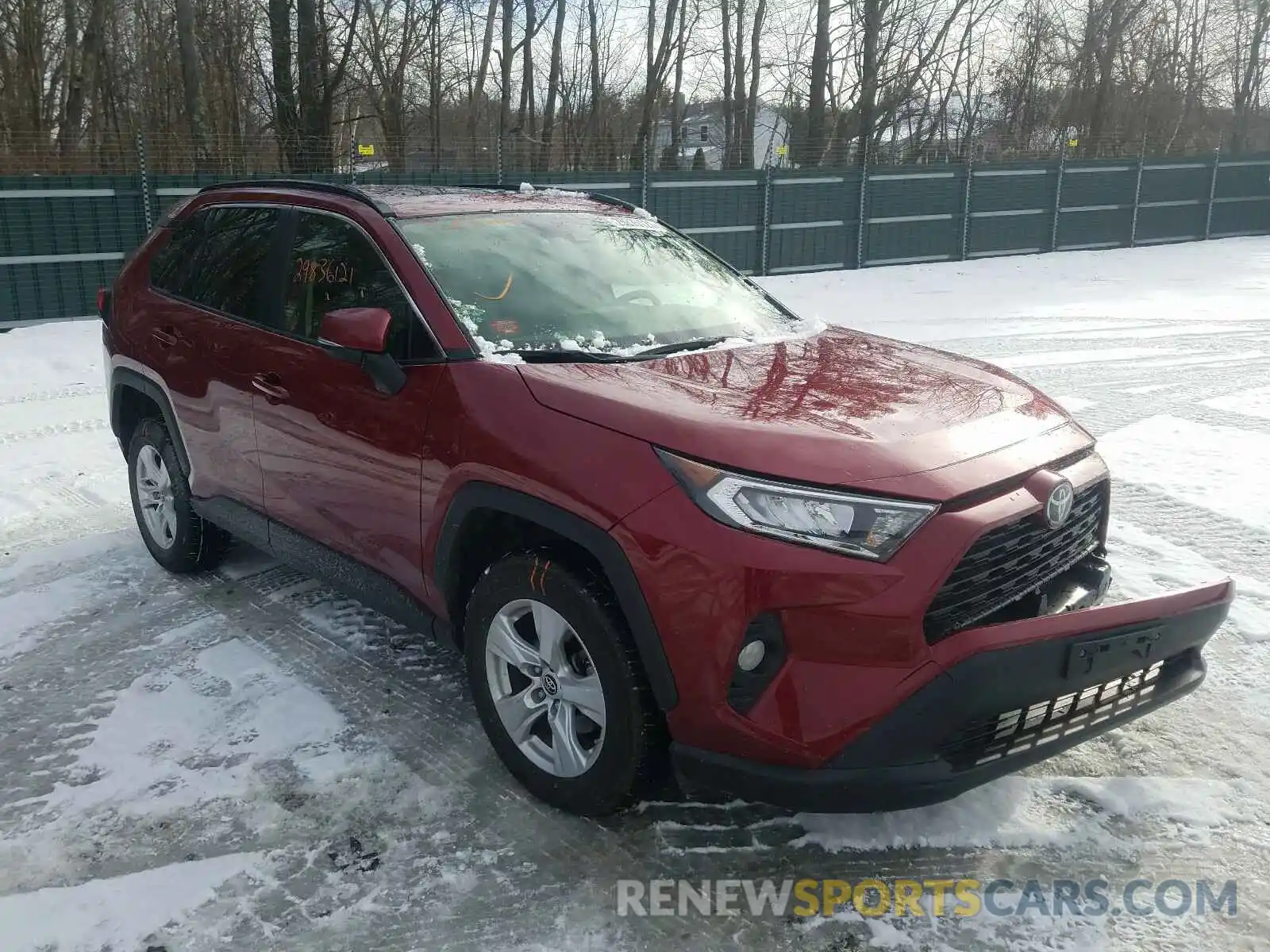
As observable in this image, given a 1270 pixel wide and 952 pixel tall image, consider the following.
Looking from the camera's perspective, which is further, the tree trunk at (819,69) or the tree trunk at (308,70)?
the tree trunk at (819,69)

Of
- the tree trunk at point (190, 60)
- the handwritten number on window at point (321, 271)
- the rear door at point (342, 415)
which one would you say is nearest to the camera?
the rear door at point (342, 415)

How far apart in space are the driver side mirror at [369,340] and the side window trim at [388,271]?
0.07 metres

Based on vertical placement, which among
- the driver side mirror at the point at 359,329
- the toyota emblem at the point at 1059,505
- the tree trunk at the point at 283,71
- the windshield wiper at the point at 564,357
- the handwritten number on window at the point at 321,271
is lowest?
the toyota emblem at the point at 1059,505

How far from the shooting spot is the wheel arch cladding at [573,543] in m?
2.53

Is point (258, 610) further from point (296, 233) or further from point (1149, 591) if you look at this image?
point (1149, 591)

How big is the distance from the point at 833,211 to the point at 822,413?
16601mm

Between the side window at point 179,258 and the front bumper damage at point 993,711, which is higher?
the side window at point 179,258

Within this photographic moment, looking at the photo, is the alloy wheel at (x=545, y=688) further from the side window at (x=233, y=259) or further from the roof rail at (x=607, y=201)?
the roof rail at (x=607, y=201)

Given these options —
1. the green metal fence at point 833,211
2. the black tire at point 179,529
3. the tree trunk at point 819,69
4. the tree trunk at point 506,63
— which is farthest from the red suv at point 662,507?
the tree trunk at point 506,63

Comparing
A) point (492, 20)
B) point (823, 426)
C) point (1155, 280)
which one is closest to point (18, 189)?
point (823, 426)

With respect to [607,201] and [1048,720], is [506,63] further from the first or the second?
[1048,720]

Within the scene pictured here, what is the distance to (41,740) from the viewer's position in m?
3.42

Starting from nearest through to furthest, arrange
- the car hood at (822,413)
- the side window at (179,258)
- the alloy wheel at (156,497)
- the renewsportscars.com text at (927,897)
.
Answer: the car hood at (822,413)
the renewsportscars.com text at (927,897)
the side window at (179,258)
the alloy wheel at (156,497)

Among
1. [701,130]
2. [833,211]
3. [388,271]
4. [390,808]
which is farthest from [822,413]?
[701,130]
